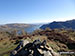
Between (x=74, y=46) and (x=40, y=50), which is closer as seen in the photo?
(x=40, y=50)

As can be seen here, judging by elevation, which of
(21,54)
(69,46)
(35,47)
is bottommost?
(69,46)

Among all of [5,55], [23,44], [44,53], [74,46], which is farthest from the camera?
[74,46]

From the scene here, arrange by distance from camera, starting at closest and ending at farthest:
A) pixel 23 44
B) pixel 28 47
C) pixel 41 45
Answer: pixel 41 45 → pixel 28 47 → pixel 23 44

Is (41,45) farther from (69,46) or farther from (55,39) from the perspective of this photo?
(55,39)

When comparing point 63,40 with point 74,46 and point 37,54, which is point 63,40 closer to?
point 74,46

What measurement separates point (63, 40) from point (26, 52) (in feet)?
106

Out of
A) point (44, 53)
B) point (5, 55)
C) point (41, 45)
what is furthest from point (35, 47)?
point (5, 55)

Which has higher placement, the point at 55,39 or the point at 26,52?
the point at 26,52

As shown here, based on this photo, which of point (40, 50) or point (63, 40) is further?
point (63, 40)

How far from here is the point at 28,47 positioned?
26.8 m

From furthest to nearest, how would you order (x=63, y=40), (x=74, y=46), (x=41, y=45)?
(x=63, y=40) → (x=74, y=46) → (x=41, y=45)

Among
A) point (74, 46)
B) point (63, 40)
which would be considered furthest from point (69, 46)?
point (63, 40)

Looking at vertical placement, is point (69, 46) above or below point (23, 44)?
below

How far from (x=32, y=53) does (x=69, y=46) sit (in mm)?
28826
